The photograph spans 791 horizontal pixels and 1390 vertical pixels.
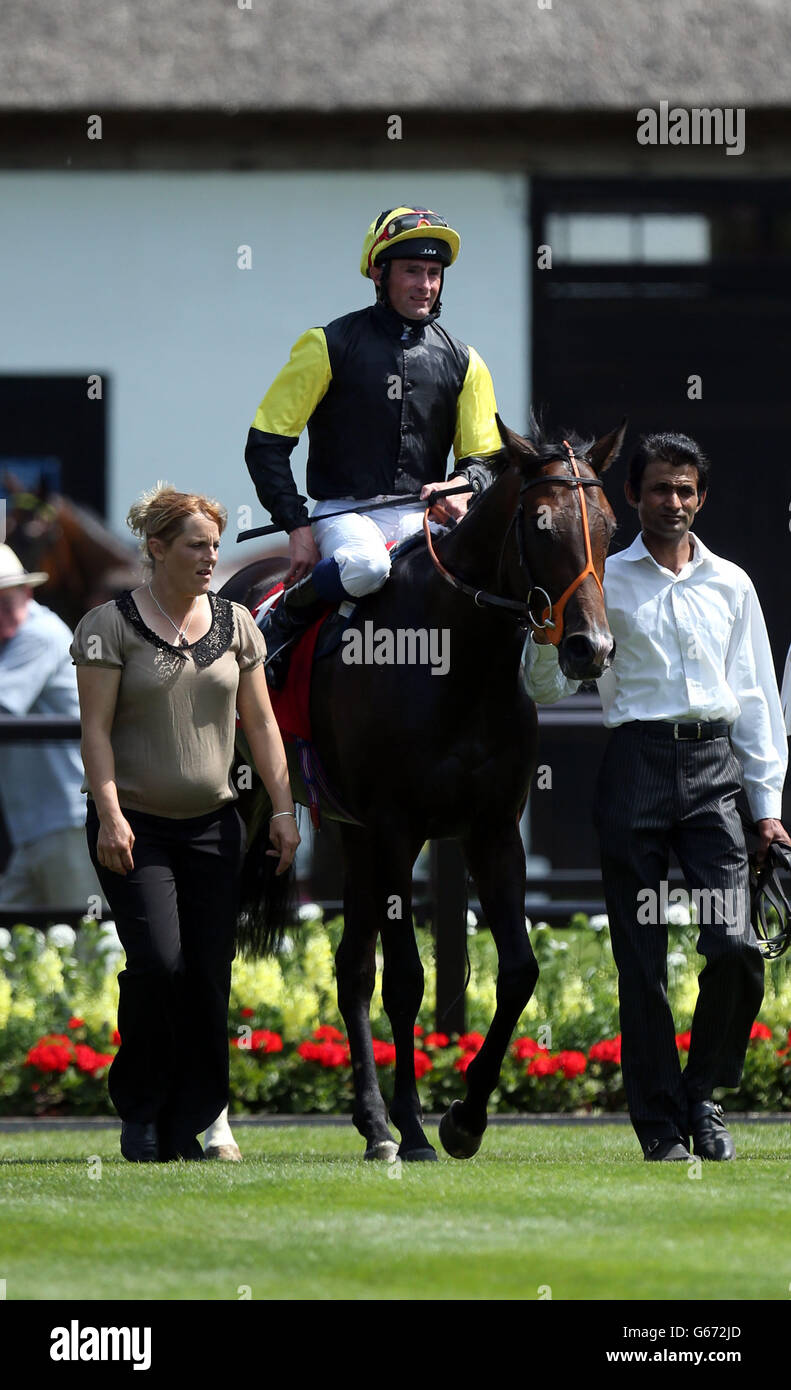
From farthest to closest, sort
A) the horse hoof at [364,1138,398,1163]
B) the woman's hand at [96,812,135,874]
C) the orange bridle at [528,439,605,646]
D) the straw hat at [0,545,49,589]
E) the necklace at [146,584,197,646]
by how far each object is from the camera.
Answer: the straw hat at [0,545,49,589] → the horse hoof at [364,1138,398,1163] → the necklace at [146,584,197,646] → the woman's hand at [96,812,135,874] → the orange bridle at [528,439,605,646]

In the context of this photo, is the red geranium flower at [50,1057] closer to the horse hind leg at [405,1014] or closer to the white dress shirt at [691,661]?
the horse hind leg at [405,1014]

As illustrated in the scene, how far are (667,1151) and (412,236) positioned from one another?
2.75 m

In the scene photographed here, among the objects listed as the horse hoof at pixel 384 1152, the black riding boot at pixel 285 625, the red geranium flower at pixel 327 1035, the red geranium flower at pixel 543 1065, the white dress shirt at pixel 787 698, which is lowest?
the red geranium flower at pixel 543 1065

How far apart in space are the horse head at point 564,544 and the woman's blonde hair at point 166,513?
31.7 inches

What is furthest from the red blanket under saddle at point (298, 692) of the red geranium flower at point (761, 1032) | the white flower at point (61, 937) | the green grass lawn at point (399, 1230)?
the red geranium flower at point (761, 1032)

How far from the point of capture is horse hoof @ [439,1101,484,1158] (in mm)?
6555

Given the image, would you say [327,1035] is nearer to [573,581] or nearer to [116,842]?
[116,842]

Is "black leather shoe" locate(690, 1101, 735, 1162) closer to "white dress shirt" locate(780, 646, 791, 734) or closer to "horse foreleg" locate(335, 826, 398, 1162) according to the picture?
"horse foreleg" locate(335, 826, 398, 1162)

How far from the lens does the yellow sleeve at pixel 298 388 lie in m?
7.00

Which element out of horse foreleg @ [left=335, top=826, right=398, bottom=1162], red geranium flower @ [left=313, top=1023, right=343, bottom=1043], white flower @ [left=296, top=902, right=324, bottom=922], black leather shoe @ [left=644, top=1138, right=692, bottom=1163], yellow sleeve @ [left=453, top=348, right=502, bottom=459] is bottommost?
red geranium flower @ [left=313, top=1023, right=343, bottom=1043]

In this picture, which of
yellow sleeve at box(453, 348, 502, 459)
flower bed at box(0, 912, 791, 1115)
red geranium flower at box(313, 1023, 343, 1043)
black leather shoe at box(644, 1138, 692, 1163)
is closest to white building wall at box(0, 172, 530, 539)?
flower bed at box(0, 912, 791, 1115)

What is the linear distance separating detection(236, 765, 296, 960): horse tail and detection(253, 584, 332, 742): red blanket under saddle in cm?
69

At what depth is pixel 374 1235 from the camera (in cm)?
497

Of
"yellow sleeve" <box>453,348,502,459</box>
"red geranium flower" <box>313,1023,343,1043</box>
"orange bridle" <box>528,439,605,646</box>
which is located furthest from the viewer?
"red geranium flower" <box>313,1023,343,1043</box>
